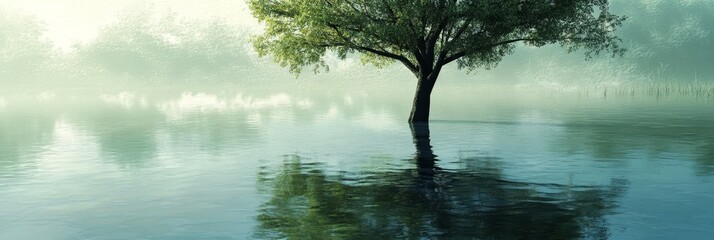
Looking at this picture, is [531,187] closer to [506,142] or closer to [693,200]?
[693,200]

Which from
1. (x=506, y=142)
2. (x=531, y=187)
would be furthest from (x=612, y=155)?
(x=531, y=187)

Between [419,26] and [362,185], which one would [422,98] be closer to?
[419,26]

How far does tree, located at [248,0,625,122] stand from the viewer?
189 ft

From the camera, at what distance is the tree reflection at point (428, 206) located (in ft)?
70.2

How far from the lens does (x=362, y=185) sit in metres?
29.9

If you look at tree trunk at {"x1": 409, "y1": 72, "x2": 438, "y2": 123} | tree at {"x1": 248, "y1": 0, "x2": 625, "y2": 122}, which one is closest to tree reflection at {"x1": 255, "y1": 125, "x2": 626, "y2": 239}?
tree at {"x1": 248, "y1": 0, "x2": 625, "y2": 122}

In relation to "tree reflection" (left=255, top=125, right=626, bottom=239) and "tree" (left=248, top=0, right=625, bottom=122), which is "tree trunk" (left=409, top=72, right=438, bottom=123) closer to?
"tree" (left=248, top=0, right=625, bottom=122)

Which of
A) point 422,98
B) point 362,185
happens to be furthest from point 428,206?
point 422,98

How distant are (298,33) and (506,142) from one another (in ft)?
67.7

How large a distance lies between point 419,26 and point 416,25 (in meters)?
0.23

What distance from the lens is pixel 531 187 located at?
95.4 feet

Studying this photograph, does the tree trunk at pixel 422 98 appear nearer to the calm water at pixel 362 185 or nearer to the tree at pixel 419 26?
the tree at pixel 419 26

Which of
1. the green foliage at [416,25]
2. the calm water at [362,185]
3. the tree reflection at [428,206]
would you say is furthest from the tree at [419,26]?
the tree reflection at [428,206]

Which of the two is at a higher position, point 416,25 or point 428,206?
point 416,25
